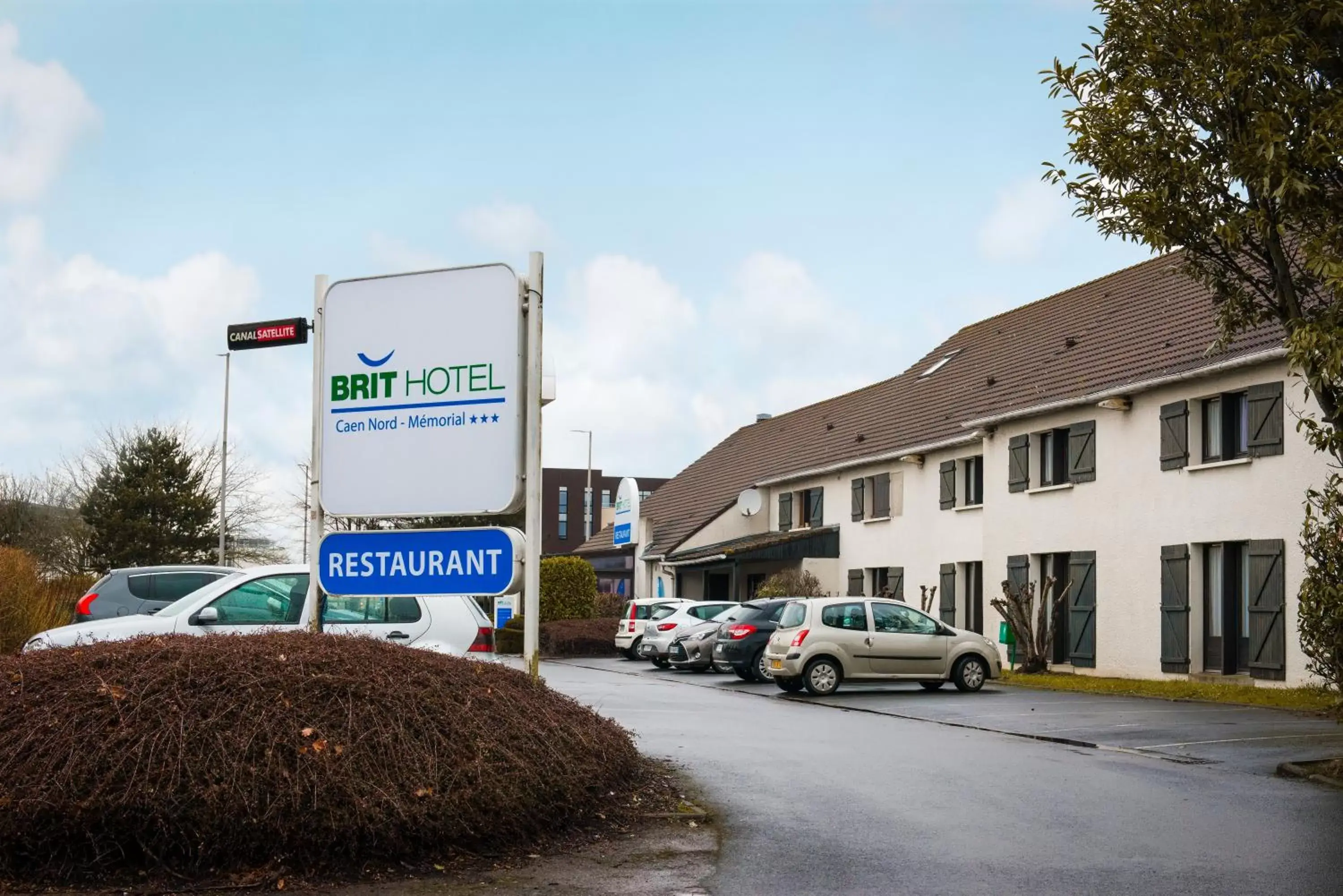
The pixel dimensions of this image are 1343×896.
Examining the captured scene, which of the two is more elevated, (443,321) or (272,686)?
(443,321)

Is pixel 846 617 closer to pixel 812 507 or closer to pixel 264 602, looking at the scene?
pixel 264 602

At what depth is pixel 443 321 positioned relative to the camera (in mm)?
10570

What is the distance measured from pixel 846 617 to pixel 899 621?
37.1 inches

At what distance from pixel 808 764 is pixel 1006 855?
180 inches

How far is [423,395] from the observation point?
34.8ft

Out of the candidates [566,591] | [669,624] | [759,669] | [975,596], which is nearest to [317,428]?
[759,669]

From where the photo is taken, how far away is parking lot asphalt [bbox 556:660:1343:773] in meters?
14.7

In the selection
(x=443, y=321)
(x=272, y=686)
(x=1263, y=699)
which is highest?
(x=443, y=321)

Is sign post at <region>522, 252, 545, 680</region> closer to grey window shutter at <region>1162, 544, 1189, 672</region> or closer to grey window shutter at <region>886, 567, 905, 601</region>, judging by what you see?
grey window shutter at <region>1162, 544, 1189, 672</region>

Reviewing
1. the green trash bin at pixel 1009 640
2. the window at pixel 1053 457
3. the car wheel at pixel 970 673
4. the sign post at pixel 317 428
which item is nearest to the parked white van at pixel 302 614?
the sign post at pixel 317 428

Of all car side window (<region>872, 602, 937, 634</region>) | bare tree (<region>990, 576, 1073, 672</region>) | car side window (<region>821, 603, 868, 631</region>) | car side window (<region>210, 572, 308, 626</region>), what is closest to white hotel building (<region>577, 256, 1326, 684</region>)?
bare tree (<region>990, 576, 1073, 672</region>)

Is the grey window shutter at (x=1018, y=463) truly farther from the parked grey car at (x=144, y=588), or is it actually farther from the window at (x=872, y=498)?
the parked grey car at (x=144, y=588)

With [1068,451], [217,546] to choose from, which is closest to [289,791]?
[1068,451]

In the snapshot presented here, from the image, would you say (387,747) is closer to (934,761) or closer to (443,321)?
(443,321)
